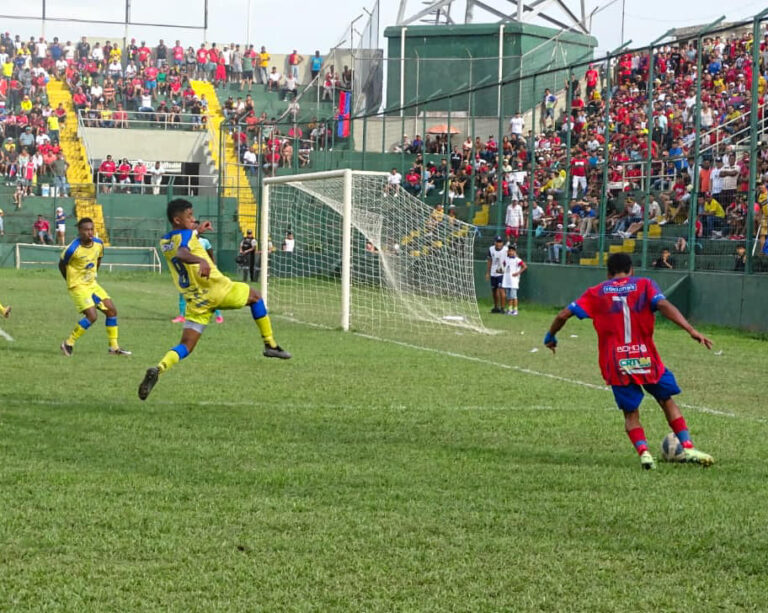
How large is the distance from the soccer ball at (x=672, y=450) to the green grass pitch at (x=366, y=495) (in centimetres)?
27

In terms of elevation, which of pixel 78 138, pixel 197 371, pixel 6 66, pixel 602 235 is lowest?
pixel 197 371

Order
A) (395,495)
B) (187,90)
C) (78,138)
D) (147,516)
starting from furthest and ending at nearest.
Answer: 1. (187,90)
2. (78,138)
3. (395,495)
4. (147,516)

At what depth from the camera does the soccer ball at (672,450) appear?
9141mm

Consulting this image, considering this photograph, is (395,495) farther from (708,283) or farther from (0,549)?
(708,283)

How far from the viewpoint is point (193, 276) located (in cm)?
1224

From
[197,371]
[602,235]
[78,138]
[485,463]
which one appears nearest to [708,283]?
[602,235]

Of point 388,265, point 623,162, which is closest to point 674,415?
point 388,265

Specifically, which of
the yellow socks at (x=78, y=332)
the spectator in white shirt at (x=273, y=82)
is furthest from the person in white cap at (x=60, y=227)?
the yellow socks at (x=78, y=332)

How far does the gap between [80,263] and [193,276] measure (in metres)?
5.42

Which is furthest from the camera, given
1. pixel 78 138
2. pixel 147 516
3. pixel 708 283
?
pixel 78 138

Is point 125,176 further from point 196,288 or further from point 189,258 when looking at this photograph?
point 189,258

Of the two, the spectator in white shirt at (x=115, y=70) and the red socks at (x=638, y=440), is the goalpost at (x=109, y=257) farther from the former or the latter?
the red socks at (x=638, y=440)

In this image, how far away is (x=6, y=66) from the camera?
55.5 meters

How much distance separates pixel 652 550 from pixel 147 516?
2828mm
